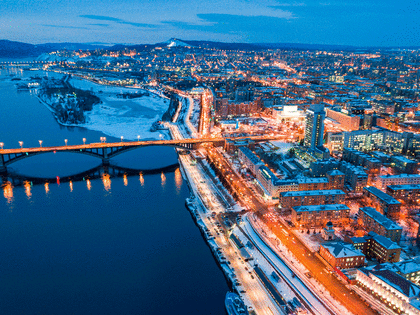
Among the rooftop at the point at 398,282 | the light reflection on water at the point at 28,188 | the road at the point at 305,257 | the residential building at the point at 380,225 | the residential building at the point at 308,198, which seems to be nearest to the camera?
the rooftop at the point at 398,282

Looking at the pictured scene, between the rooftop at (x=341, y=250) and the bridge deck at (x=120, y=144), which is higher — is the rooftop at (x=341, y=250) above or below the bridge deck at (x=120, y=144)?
below

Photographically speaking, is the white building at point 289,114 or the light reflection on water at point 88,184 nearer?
the light reflection on water at point 88,184

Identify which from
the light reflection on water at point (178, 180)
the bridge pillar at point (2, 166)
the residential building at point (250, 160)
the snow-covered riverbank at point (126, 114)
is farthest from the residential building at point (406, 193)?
the bridge pillar at point (2, 166)

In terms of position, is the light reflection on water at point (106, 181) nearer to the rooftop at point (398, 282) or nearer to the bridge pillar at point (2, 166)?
the bridge pillar at point (2, 166)

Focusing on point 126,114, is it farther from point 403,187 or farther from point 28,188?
point 403,187

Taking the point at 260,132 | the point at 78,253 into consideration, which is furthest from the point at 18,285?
the point at 260,132

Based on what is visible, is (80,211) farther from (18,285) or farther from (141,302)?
(141,302)

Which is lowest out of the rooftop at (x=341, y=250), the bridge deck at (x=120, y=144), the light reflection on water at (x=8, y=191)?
the light reflection on water at (x=8, y=191)
